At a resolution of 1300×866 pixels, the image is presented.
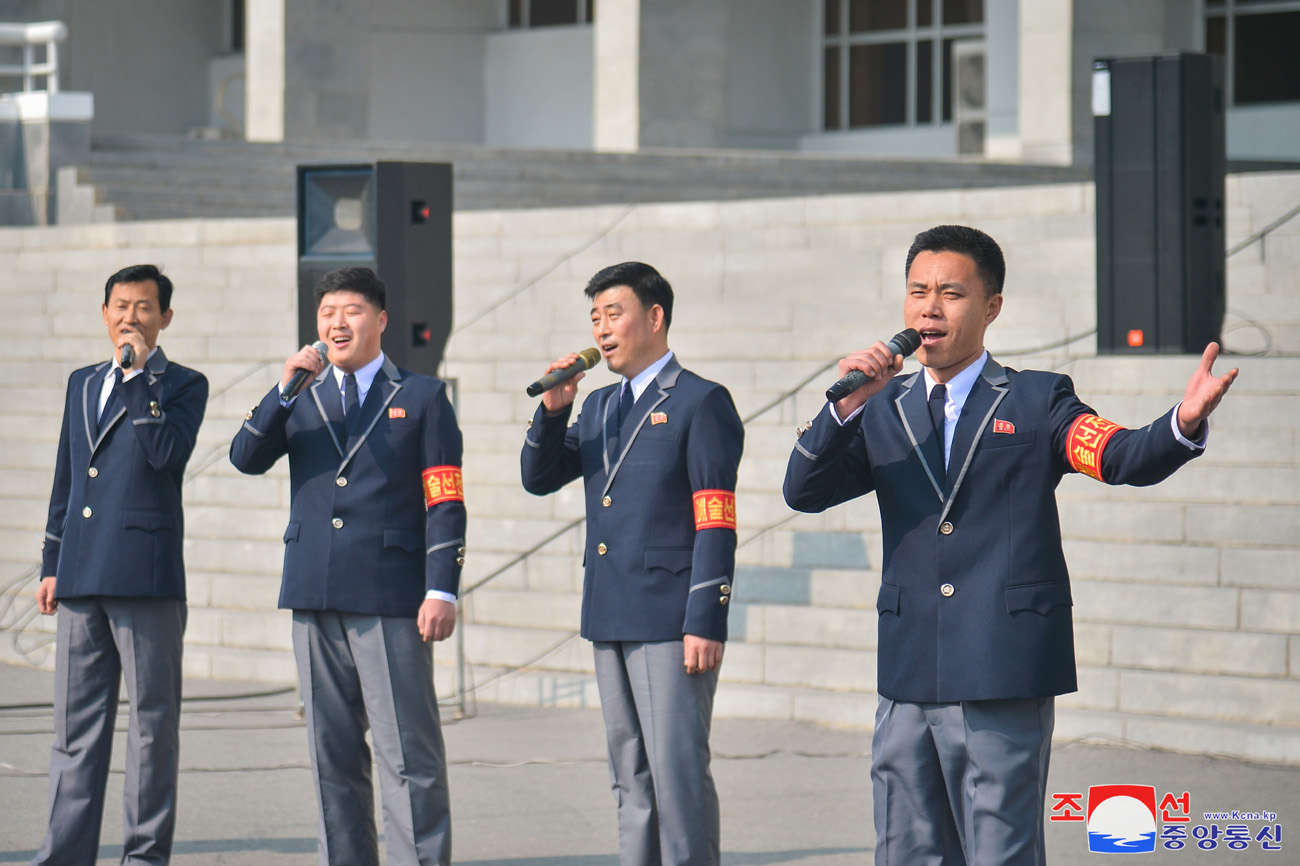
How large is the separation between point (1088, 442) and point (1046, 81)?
14.8 meters

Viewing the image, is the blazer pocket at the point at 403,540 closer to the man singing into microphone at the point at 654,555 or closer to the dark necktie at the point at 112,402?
the man singing into microphone at the point at 654,555

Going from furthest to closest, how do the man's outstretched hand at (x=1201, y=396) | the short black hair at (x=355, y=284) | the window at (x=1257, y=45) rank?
the window at (x=1257, y=45) < the short black hair at (x=355, y=284) < the man's outstretched hand at (x=1201, y=396)

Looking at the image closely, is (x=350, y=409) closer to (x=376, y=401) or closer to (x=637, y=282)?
(x=376, y=401)

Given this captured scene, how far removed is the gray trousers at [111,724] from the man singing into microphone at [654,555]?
1.28m

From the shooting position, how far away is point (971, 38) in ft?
69.9

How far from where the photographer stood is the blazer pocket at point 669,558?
438 centimetres

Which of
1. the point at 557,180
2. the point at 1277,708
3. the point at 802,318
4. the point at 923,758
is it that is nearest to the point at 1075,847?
the point at 1277,708

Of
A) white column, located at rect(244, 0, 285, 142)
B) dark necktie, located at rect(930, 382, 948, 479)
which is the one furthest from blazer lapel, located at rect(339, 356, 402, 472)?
white column, located at rect(244, 0, 285, 142)

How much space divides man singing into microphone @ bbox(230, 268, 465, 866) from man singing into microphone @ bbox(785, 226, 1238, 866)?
148 centimetres

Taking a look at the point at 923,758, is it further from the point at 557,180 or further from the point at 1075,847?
the point at 557,180

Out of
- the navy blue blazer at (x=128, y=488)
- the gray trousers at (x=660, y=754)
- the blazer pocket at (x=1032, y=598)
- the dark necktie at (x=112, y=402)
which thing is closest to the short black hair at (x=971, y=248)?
the blazer pocket at (x=1032, y=598)

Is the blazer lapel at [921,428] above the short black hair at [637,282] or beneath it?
beneath

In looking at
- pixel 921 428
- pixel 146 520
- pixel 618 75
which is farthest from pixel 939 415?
pixel 618 75

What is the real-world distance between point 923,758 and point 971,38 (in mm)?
19196
